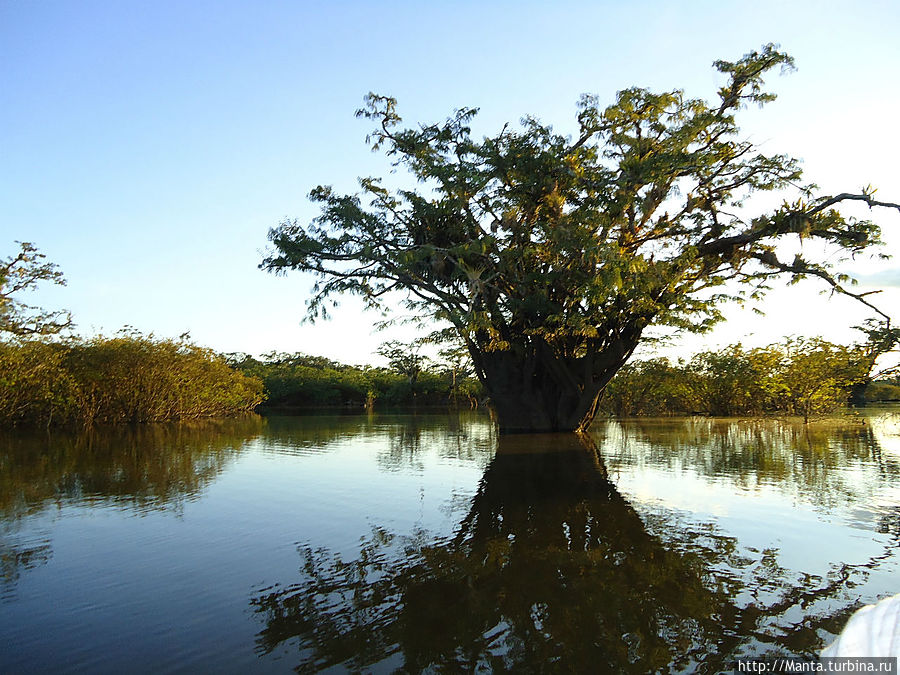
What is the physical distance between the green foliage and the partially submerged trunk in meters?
9.45

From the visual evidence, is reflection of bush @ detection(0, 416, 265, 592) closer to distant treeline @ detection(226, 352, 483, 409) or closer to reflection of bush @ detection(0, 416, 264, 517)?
reflection of bush @ detection(0, 416, 264, 517)

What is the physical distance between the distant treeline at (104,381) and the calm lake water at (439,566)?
1415 centimetres

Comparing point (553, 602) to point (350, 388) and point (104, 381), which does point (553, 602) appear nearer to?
point (104, 381)

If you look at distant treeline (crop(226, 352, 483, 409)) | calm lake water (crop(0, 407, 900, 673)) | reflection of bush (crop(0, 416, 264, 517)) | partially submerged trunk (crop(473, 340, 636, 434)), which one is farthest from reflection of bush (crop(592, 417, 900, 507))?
Result: distant treeline (crop(226, 352, 483, 409))

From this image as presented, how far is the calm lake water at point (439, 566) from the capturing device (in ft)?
10.9

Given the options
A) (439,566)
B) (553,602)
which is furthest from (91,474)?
(553,602)

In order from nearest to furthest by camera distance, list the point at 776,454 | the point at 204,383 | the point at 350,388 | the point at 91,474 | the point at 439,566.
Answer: the point at 439,566, the point at 91,474, the point at 776,454, the point at 204,383, the point at 350,388

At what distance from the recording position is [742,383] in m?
25.9

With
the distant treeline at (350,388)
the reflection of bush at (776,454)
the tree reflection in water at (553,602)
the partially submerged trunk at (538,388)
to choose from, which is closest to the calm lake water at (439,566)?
the tree reflection in water at (553,602)

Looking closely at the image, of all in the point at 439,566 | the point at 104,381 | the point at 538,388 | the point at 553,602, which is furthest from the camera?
the point at 104,381

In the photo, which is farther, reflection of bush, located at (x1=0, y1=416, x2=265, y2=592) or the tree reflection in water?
reflection of bush, located at (x1=0, y1=416, x2=265, y2=592)

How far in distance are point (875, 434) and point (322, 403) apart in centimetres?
5182

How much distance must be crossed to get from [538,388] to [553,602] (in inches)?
595

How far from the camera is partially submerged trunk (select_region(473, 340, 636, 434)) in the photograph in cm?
1831
